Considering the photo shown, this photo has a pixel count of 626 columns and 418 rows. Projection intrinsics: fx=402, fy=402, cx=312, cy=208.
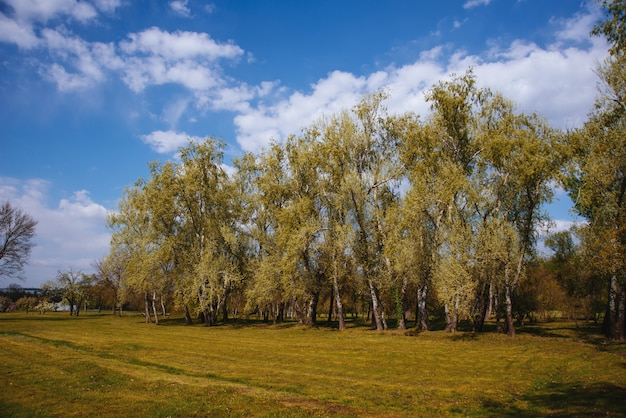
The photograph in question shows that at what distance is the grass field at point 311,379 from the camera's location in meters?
13.6

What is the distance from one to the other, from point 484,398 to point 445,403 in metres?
1.81

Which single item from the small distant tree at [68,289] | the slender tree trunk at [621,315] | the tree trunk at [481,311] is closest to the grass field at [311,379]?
the slender tree trunk at [621,315]

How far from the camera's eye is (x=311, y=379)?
18.9m

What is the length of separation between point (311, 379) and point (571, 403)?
34.1ft

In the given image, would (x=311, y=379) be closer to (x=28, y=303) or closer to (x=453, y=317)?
(x=453, y=317)

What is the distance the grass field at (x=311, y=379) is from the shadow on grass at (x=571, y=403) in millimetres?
35

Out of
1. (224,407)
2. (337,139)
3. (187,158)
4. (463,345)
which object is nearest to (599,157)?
(463,345)

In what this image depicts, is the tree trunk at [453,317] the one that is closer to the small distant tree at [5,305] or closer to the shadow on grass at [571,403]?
the shadow on grass at [571,403]

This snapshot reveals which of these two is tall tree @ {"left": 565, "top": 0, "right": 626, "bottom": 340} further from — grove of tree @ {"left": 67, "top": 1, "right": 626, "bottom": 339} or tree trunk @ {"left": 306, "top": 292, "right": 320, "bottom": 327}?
tree trunk @ {"left": 306, "top": 292, "right": 320, "bottom": 327}

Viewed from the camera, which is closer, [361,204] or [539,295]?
[361,204]

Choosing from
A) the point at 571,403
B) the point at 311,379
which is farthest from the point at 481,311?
the point at 571,403

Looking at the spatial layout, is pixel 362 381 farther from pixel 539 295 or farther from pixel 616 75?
pixel 539 295

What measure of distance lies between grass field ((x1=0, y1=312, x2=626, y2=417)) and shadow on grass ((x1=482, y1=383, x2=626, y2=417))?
0.11ft

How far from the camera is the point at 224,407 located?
13586mm
